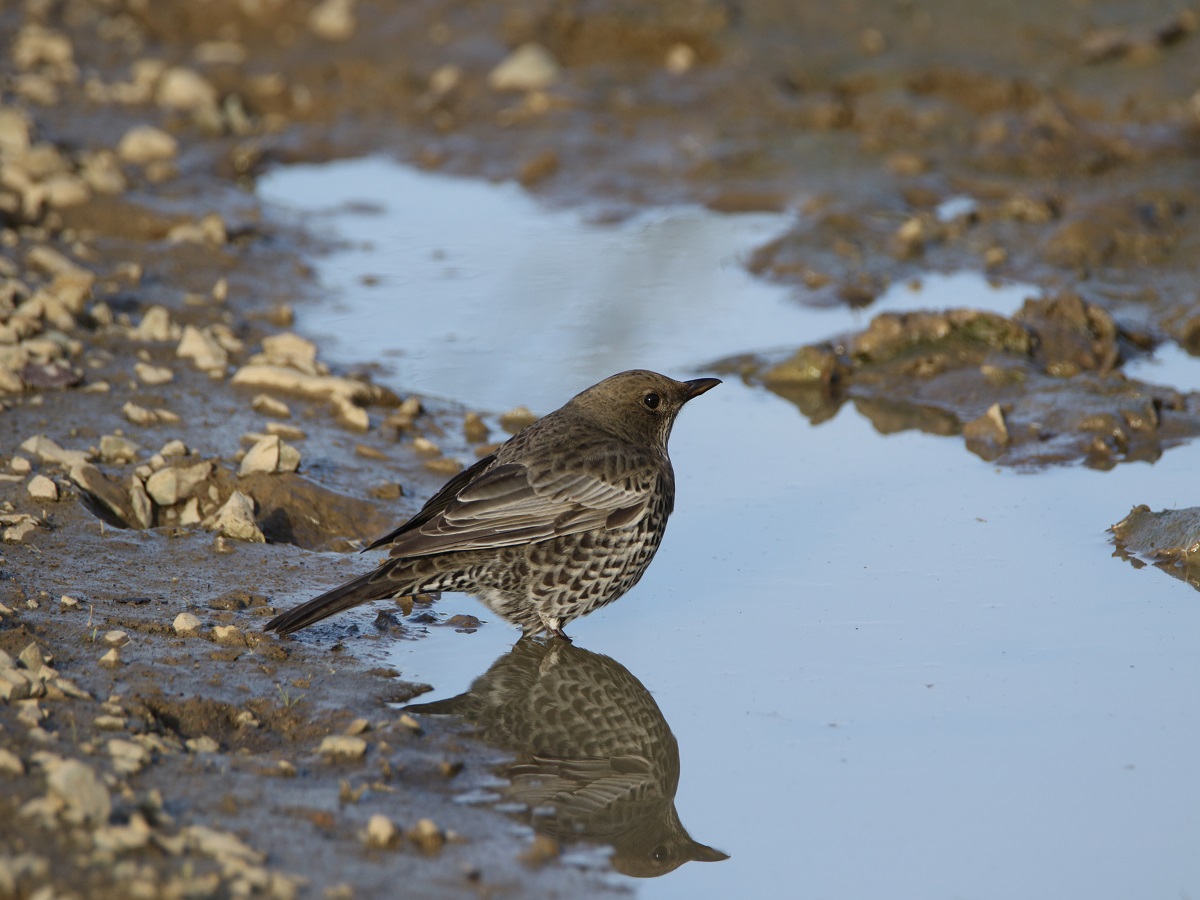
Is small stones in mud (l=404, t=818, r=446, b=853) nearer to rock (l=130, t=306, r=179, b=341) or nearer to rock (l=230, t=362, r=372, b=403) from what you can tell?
rock (l=230, t=362, r=372, b=403)

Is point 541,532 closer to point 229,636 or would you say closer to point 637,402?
point 637,402

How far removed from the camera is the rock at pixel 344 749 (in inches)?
189

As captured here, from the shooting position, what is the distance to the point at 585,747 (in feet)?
17.1

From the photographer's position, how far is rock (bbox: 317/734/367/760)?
4793mm

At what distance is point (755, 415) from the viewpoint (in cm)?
838

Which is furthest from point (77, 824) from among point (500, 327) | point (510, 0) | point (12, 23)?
point (12, 23)

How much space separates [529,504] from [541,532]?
0.46 feet

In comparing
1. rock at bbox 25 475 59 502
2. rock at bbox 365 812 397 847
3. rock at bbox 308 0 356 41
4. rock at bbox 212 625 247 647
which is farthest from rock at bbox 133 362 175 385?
rock at bbox 308 0 356 41

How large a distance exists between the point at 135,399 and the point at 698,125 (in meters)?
6.19

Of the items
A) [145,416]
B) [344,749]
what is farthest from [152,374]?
[344,749]

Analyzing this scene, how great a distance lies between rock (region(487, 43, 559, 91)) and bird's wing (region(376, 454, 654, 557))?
7.35 meters

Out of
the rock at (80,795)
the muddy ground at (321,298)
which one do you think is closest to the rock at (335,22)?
the muddy ground at (321,298)

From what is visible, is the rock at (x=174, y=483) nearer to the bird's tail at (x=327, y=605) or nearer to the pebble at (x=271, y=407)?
the pebble at (x=271, y=407)

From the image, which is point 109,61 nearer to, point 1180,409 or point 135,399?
point 135,399
